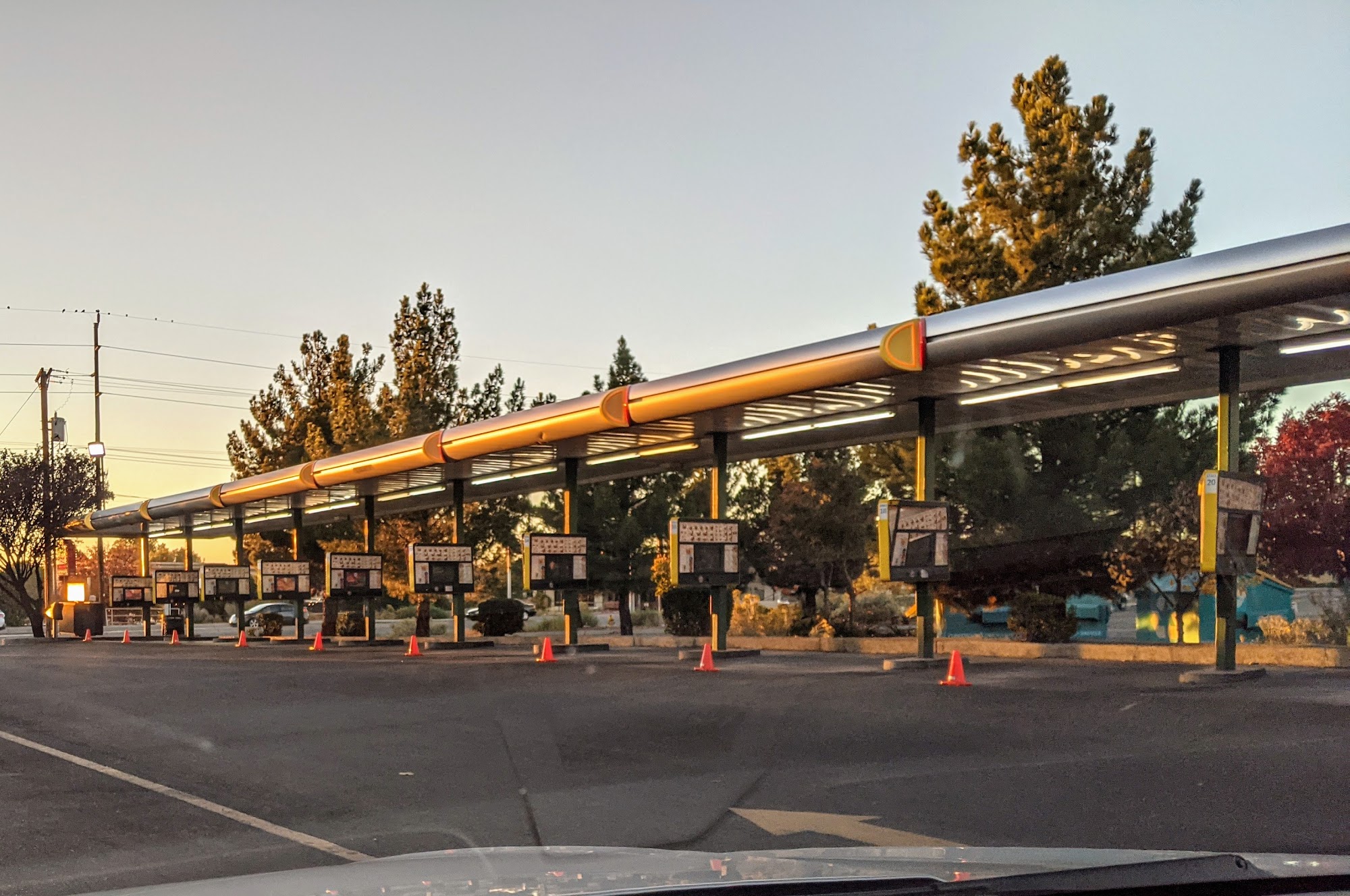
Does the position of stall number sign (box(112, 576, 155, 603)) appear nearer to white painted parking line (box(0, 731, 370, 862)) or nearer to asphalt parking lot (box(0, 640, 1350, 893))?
asphalt parking lot (box(0, 640, 1350, 893))

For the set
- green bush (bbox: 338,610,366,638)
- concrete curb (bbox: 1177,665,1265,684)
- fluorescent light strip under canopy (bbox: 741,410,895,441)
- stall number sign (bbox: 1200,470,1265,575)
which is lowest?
green bush (bbox: 338,610,366,638)

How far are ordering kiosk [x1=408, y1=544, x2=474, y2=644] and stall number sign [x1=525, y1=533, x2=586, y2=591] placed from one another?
4575 millimetres

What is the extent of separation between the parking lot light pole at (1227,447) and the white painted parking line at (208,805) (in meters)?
11.8

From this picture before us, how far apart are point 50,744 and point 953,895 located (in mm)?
11931

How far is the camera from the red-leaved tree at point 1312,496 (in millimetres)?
24688

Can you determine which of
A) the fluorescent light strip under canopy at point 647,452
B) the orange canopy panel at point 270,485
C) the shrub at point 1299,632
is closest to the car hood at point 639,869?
the shrub at point 1299,632

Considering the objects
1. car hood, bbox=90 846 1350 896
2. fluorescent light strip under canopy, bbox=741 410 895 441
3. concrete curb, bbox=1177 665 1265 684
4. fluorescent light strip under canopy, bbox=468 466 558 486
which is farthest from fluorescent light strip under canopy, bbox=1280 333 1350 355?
fluorescent light strip under canopy, bbox=468 466 558 486

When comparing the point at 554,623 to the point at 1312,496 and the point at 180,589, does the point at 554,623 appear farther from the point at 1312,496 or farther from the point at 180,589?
the point at 1312,496

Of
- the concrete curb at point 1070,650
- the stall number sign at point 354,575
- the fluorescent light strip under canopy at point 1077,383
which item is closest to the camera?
the fluorescent light strip under canopy at point 1077,383

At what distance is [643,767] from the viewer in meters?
10.3

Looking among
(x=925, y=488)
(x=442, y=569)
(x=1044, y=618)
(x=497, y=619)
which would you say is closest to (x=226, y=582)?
(x=497, y=619)

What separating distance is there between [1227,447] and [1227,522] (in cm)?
99

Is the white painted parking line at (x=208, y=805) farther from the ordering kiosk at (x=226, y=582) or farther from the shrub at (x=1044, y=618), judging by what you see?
the ordering kiosk at (x=226, y=582)

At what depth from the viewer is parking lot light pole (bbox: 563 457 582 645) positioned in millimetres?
26719
